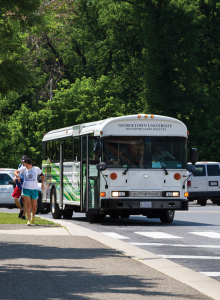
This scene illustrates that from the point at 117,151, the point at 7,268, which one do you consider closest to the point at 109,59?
the point at 117,151

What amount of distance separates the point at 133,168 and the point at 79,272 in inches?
358

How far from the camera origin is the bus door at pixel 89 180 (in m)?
17.7

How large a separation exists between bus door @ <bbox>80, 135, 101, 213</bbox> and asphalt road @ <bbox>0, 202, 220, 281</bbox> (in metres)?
0.58

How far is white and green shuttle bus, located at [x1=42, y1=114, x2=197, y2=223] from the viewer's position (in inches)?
683

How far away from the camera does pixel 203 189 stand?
29.6 metres

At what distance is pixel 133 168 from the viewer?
17.5 m

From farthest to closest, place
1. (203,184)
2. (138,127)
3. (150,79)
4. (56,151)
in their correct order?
(150,79), (203,184), (56,151), (138,127)

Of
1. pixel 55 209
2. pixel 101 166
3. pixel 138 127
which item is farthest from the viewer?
pixel 55 209

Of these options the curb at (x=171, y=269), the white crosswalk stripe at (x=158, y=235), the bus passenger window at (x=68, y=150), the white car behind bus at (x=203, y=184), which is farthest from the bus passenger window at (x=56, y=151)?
the white car behind bus at (x=203, y=184)

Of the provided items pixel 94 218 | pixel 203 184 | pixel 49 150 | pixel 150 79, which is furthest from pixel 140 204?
pixel 150 79

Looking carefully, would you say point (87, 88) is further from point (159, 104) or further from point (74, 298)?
point (74, 298)

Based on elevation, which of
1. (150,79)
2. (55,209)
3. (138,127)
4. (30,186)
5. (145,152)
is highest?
(150,79)

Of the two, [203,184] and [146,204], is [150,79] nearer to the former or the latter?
[203,184]

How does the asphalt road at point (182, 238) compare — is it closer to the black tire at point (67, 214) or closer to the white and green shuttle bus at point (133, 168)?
the white and green shuttle bus at point (133, 168)
